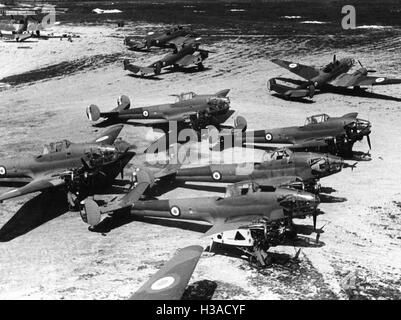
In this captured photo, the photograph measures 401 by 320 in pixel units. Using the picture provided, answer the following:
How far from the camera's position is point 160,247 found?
73.0ft

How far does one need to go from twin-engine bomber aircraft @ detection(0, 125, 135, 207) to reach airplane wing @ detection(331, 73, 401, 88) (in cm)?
2633

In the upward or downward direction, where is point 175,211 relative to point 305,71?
downward

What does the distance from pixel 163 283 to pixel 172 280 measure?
0.34m

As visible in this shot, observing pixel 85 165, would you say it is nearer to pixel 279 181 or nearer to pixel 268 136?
pixel 279 181

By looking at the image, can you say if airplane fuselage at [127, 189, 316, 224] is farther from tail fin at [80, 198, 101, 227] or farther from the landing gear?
the landing gear

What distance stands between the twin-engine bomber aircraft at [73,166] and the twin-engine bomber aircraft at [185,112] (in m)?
10.4

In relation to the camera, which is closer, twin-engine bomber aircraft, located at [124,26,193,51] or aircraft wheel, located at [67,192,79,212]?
aircraft wheel, located at [67,192,79,212]

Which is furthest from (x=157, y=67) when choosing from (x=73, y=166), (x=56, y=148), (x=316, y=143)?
(x=73, y=166)

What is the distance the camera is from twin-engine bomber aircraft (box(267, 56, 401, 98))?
1778 inches

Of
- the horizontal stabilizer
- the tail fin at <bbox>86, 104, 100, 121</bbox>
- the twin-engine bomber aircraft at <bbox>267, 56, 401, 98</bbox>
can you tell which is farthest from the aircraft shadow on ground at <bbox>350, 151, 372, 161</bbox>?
the horizontal stabilizer

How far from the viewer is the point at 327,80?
47.7 metres
